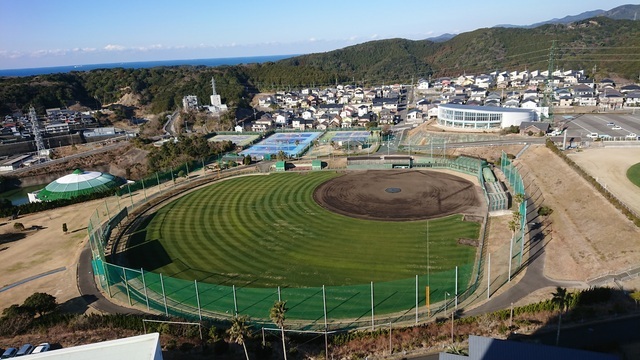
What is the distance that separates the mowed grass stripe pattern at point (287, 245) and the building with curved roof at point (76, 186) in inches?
545

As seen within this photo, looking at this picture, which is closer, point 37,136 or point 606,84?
point 37,136

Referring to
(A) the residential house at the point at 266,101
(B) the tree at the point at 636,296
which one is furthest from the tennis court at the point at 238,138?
(B) the tree at the point at 636,296

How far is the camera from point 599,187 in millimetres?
40125

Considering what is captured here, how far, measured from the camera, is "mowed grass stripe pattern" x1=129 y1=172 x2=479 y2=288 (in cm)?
3116

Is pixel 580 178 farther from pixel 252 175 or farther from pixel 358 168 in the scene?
pixel 252 175

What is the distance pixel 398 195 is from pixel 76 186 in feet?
140

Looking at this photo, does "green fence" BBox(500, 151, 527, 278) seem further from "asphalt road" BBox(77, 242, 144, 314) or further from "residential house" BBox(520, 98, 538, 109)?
"residential house" BBox(520, 98, 538, 109)

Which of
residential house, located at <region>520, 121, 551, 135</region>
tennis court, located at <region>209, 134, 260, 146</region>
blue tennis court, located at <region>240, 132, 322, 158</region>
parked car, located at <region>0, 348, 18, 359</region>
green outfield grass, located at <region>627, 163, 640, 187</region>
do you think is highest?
residential house, located at <region>520, 121, 551, 135</region>

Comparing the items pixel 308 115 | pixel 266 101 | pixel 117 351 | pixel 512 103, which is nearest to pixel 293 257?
pixel 117 351

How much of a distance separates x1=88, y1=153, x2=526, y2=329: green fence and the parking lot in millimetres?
49459

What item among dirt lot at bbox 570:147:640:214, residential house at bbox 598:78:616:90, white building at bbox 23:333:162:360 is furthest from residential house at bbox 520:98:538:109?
white building at bbox 23:333:162:360

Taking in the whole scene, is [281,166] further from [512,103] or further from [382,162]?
[512,103]

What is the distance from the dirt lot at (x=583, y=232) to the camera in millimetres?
28844

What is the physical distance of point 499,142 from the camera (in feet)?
221
